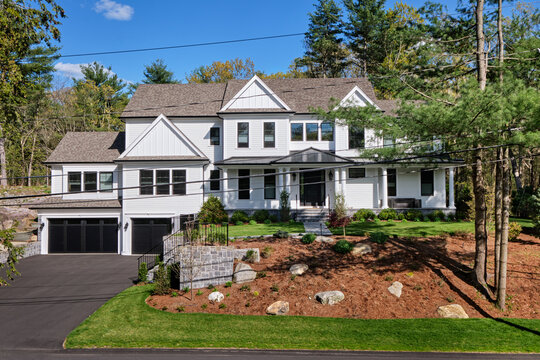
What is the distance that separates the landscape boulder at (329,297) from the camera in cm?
1264

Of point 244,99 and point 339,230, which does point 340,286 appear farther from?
point 244,99

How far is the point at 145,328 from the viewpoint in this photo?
11.6m

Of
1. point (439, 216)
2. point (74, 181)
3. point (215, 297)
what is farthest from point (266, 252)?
point (74, 181)

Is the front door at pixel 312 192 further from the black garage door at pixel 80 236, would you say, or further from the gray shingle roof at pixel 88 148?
the gray shingle roof at pixel 88 148

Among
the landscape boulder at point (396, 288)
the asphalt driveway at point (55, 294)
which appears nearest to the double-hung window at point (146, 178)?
the asphalt driveway at point (55, 294)

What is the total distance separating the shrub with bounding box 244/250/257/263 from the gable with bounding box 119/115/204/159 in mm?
11248

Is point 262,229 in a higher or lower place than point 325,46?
lower

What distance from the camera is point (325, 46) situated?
4472 cm

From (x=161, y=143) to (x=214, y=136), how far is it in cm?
435

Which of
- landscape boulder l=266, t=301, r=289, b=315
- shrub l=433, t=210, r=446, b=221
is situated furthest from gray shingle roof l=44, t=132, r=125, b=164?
shrub l=433, t=210, r=446, b=221

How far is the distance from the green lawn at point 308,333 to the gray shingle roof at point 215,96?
18.1 metres

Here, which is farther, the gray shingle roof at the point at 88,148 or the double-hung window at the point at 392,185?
the double-hung window at the point at 392,185

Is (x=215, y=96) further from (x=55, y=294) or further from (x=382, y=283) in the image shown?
(x=382, y=283)

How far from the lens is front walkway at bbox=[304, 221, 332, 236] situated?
18639 millimetres
